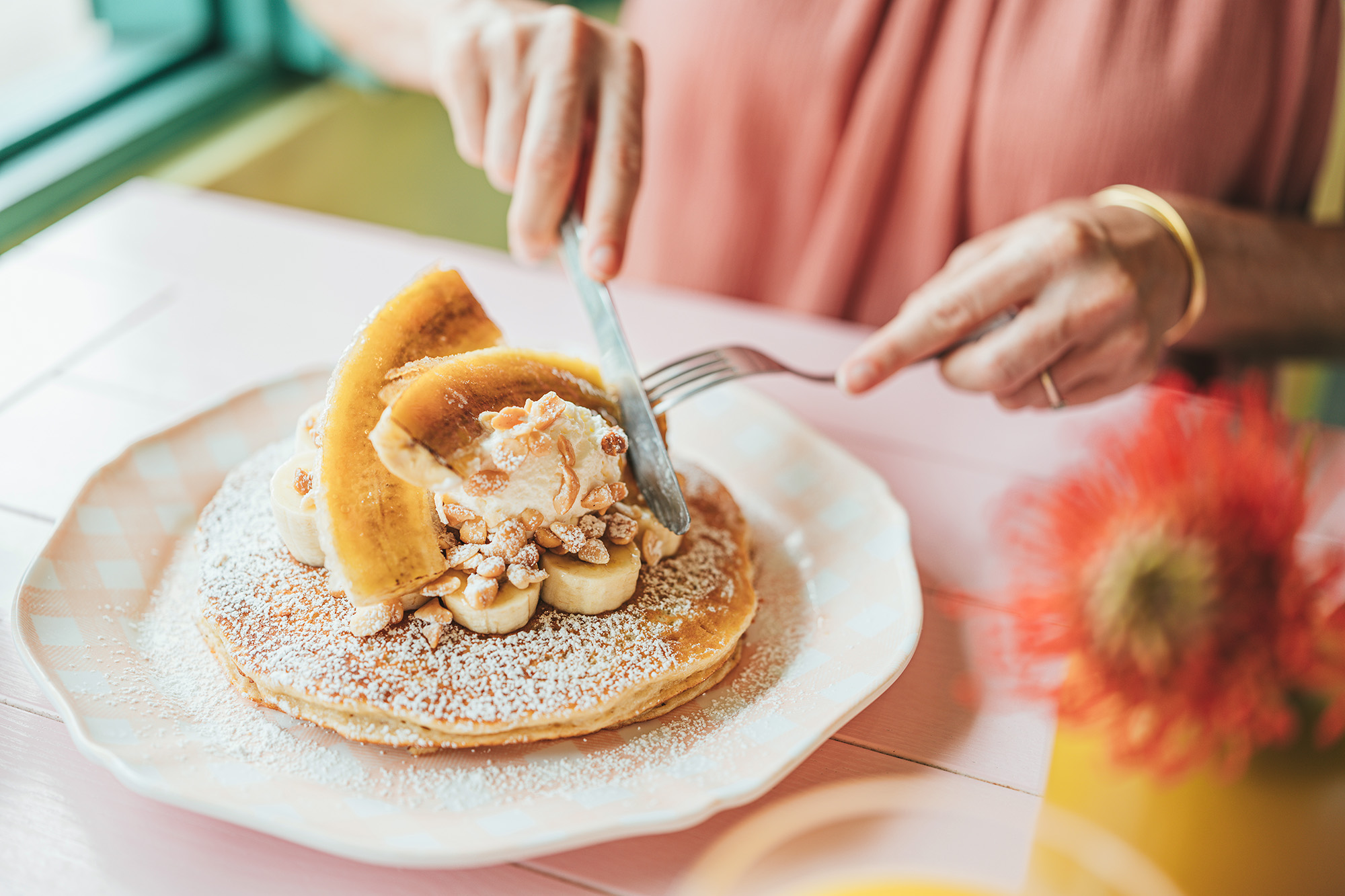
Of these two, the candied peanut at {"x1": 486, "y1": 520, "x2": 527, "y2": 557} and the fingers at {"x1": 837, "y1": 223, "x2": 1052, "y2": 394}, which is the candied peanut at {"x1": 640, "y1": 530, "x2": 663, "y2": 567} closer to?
the candied peanut at {"x1": 486, "y1": 520, "x2": 527, "y2": 557}

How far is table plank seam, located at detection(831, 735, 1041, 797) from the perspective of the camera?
87 centimetres

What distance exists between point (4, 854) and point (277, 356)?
0.84 meters

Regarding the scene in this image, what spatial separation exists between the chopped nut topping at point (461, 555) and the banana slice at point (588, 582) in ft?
0.22

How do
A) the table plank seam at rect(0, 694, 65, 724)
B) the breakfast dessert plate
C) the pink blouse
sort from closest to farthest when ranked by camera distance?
the breakfast dessert plate < the table plank seam at rect(0, 694, 65, 724) < the pink blouse

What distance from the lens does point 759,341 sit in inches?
62.1

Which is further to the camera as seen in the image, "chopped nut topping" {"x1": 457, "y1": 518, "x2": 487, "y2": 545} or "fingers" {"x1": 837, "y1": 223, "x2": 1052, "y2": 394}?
"fingers" {"x1": 837, "y1": 223, "x2": 1052, "y2": 394}

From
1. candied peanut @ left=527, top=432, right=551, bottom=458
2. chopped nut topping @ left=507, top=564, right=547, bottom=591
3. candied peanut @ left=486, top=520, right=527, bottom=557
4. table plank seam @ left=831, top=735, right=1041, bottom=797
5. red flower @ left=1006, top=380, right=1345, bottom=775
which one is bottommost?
table plank seam @ left=831, top=735, right=1041, bottom=797

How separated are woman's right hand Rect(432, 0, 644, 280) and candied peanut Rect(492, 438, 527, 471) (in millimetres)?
404

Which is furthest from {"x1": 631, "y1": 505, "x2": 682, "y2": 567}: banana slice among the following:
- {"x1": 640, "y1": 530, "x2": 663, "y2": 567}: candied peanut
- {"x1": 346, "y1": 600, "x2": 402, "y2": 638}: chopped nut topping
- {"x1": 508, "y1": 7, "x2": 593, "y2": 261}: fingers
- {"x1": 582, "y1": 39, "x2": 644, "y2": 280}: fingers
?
{"x1": 508, "y1": 7, "x2": 593, "y2": 261}: fingers

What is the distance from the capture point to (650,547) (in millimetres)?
996

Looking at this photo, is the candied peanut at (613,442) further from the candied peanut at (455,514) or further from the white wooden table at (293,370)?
the white wooden table at (293,370)

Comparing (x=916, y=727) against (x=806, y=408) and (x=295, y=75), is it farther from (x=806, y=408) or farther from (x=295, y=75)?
(x=295, y=75)

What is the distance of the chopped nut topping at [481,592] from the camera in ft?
2.86

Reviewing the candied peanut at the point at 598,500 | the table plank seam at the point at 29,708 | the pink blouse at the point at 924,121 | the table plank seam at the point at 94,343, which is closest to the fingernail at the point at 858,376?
the candied peanut at the point at 598,500
